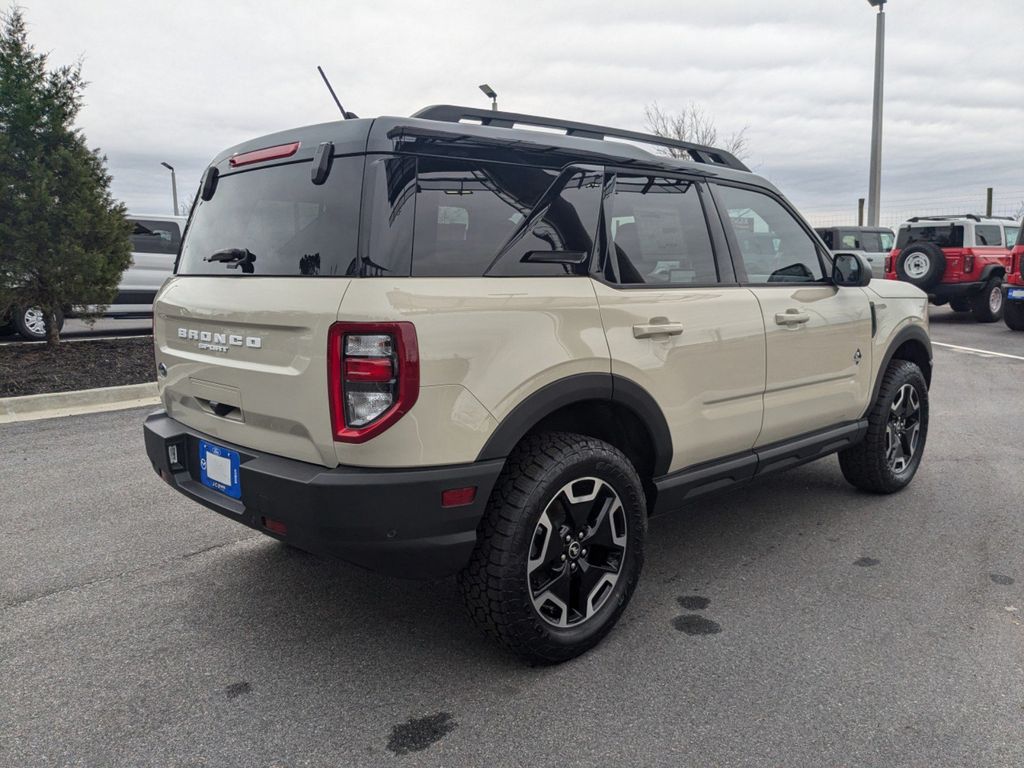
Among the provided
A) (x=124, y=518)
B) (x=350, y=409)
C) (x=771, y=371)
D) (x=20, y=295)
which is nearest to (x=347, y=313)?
(x=350, y=409)

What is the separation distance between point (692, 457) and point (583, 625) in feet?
2.82

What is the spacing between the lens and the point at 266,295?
8.48 feet

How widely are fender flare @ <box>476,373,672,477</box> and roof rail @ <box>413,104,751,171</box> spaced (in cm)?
99

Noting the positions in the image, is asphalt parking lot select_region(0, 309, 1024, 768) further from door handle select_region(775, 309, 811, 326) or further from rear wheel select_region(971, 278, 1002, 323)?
rear wheel select_region(971, 278, 1002, 323)

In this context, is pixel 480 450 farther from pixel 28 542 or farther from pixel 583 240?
pixel 28 542

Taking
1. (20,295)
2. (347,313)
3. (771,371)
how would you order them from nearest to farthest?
(347,313)
(771,371)
(20,295)

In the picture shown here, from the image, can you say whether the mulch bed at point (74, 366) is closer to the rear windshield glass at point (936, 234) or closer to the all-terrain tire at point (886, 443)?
the all-terrain tire at point (886, 443)

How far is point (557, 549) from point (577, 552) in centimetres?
10

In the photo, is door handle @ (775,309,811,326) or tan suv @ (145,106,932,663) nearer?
tan suv @ (145,106,932,663)

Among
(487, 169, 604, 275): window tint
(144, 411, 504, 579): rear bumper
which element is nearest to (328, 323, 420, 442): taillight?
(144, 411, 504, 579): rear bumper

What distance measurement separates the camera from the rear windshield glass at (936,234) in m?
14.9

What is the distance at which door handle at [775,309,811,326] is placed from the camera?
11.7ft

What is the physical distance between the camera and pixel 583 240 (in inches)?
113

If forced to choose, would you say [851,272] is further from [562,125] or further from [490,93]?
[490,93]
